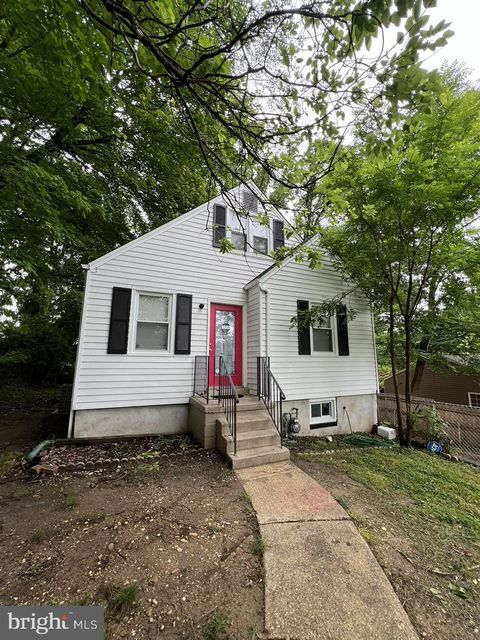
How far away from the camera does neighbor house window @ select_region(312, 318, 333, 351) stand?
7.22 m

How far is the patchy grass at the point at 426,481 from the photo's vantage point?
3258 millimetres

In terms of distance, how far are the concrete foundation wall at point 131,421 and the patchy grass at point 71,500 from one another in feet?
6.76

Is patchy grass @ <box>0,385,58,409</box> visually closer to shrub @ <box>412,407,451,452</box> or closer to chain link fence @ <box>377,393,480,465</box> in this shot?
shrub @ <box>412,407,451,452</box>

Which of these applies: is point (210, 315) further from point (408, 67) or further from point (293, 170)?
point (408, 67)

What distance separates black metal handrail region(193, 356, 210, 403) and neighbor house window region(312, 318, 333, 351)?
3001mm

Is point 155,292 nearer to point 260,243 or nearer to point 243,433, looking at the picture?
point 260,243

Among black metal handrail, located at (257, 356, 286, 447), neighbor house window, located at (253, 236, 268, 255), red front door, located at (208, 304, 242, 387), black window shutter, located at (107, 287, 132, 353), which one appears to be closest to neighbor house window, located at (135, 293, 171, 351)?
black window shutter, located at (107, 287, 132, 353)

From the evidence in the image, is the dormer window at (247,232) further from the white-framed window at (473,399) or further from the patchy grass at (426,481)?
the white-framed window at (473,399)

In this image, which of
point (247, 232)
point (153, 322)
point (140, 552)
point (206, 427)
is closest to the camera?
point (140, 552)

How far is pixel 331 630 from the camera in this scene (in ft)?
5.79

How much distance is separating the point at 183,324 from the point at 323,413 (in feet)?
14.7

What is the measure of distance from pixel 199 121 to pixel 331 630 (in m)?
4.50

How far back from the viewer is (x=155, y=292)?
6125 mm

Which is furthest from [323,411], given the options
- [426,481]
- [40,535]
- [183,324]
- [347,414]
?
[40,535]
